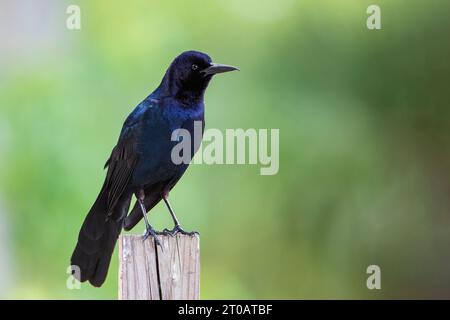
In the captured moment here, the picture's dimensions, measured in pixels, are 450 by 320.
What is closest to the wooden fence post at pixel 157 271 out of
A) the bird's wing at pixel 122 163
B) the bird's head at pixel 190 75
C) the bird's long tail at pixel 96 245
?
the bird's long tail at pixel 96 245

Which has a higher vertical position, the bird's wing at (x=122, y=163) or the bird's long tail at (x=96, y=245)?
the bird's wing at (x=122, y=163)

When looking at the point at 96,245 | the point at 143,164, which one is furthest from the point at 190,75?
the point at 96,245

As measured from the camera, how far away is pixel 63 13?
338 inches

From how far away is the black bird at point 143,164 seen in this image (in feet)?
16.1

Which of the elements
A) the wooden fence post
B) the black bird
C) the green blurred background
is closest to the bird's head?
the black bird

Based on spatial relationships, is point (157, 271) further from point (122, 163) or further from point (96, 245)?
point (122, 163)

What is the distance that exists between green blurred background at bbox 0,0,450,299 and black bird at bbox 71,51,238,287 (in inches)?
79.9

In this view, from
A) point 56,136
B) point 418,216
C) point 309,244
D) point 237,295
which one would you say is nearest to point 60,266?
point 56,136

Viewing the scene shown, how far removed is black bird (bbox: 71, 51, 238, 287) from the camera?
491 cm

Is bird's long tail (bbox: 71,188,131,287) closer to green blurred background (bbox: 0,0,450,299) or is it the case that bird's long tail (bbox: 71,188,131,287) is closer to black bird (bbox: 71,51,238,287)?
black bird (bbox: 71,51,238,287)

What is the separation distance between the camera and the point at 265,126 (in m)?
7.93

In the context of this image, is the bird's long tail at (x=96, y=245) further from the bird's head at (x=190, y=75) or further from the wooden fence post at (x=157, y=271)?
the wooden fence post at (x=157, y=271)

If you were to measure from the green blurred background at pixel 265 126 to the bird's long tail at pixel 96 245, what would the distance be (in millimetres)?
2195
